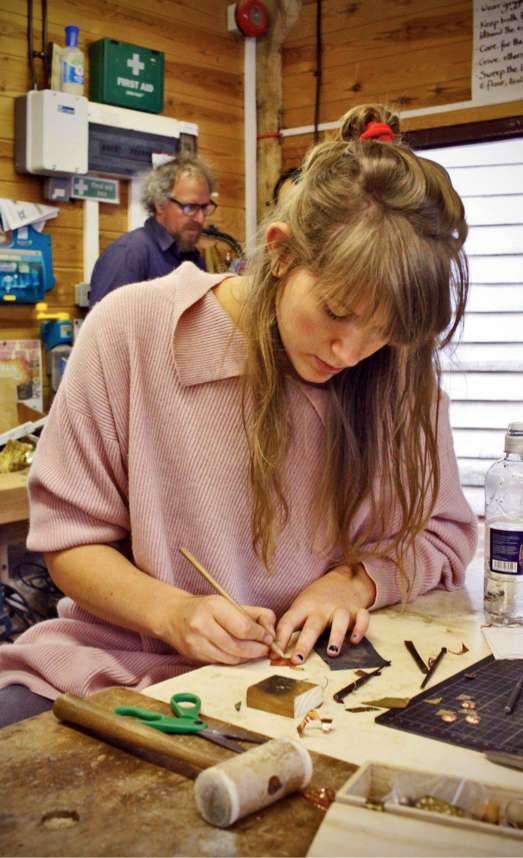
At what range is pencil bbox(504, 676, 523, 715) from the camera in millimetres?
1081

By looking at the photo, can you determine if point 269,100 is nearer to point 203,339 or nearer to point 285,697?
point 203,339

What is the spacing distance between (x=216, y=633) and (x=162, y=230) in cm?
317

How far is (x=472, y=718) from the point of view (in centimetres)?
106

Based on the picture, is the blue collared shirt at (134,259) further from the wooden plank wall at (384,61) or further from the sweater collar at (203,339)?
the sweater collar at (203,339)

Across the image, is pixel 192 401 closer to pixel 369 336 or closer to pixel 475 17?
pixel 369 336

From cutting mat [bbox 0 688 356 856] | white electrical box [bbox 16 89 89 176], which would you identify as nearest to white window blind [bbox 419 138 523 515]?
white electrical box [bbox 16 89 89 176]

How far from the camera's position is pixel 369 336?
1.25 metres

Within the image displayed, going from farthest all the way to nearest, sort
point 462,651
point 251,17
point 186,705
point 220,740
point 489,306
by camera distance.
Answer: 1. point 251,17
2. point 489,306
3. point 462,651
4. point 186,705
5. point 220,740

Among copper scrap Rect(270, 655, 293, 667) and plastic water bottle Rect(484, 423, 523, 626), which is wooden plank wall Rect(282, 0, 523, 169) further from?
copper scrap Rect(270, 655, 293, 667)

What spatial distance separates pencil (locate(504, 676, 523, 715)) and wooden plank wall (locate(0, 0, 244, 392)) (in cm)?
307


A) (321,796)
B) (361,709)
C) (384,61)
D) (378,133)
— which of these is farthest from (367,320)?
(384,61)

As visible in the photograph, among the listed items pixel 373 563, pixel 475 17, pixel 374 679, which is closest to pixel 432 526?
pixel 373 563

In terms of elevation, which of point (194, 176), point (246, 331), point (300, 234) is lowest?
point (246, 331)

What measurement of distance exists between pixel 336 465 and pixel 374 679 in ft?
1.25
